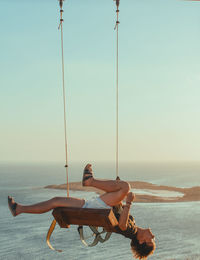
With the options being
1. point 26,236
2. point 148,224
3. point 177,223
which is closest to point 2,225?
point 26,236

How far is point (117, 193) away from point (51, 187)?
267 feet

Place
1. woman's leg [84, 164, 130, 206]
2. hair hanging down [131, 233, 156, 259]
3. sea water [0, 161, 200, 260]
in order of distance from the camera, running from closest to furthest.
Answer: woman's leg [84, 164, 130, 206] < hair hanging down [131, 233, 156, 259] < sea water [0, 161, 200, 260]

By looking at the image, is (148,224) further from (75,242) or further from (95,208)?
(95,208)

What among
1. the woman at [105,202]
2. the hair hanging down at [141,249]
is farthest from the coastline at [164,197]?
the woman at [105,202]

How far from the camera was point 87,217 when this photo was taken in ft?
12.9

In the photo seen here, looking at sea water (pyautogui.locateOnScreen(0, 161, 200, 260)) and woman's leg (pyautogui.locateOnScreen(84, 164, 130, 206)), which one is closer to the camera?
woman's leg (pyautogui.locateOnScreen(84, 164, 130, 206))

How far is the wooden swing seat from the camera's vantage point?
12.6 feet

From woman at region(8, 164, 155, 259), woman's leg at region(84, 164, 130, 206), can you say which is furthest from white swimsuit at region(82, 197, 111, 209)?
woman's leg at region(84, 164, 130, 206)

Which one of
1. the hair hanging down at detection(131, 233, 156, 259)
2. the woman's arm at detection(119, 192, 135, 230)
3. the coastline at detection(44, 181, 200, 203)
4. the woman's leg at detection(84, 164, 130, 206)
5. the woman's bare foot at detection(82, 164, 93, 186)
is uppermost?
the woman's bare foot at detection(82, 164, 93, 186)

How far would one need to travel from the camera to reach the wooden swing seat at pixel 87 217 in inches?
152

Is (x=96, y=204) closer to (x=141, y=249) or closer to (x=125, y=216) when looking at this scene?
(x=125, y=216)

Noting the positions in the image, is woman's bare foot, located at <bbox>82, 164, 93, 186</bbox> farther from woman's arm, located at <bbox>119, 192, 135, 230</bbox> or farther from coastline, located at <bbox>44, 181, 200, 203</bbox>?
A: coastline, located at <bbox>44, 181, 200, 203</bbox>

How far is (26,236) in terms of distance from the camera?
45469 mm

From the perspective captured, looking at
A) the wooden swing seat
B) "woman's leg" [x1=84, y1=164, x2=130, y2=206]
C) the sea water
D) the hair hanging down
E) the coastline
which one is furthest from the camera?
the coastline
